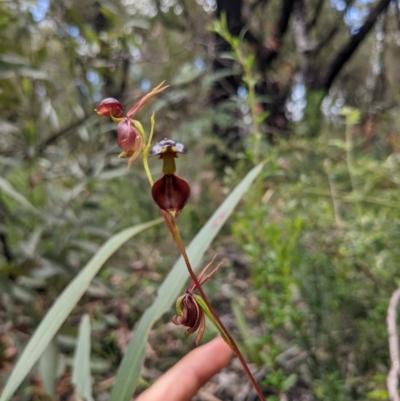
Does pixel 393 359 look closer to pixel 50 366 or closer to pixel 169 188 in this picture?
pixel 169 188

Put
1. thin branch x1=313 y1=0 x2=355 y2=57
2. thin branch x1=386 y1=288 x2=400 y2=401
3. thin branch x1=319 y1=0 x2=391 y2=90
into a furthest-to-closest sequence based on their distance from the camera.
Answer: thin branch x1=313 y1=0 x2=355 y2=57, thin branch x1=319 y1=0 x2=391 y2=90, thin branch x1=386 y1=288 x2=400 y2=401

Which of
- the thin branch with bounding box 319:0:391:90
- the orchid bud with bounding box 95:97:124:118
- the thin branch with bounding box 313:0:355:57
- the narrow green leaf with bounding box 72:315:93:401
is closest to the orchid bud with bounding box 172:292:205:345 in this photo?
the orchid bud with bounding box 95:97:124:118

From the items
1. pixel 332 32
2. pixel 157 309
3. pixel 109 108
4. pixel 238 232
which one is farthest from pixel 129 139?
pixel 332 32

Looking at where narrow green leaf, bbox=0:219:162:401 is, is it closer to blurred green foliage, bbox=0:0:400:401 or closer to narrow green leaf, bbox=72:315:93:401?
narrow green leaf, bbox=72:315:93:401

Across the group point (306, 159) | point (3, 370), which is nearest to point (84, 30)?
point (306, 159)

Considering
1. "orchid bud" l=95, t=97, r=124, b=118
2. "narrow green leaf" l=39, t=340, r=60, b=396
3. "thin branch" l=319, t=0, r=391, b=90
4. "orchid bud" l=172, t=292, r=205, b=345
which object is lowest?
"orchid bud" l=172, t=292, r=205, b=345
